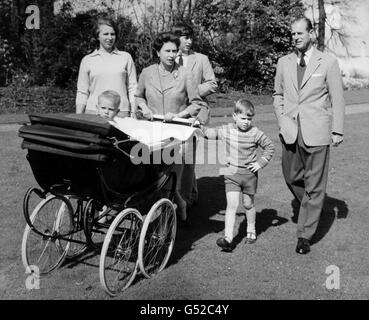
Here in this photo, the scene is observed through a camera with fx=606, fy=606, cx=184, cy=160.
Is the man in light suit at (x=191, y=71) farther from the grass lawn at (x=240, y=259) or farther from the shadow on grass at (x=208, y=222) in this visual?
the grass lawn at (x=240, y=259)

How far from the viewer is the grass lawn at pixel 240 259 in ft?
15.0

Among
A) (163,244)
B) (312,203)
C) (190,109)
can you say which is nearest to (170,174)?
(163,244)

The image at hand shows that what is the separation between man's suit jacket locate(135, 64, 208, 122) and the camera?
5.94 meters

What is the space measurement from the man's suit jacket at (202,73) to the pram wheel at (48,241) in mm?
1890

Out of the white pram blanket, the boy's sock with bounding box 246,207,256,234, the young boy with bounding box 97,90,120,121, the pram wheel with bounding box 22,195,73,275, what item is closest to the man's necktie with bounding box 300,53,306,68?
the white pram blanket

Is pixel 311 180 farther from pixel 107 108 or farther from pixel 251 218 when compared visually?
pixel 107 108

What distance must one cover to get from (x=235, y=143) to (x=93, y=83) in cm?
157

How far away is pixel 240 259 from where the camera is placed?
526 cm

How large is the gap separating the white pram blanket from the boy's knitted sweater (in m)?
0.28

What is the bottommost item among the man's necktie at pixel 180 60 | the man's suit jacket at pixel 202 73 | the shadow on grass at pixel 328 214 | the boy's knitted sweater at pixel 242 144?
the shadow on grass at pixel 328 214

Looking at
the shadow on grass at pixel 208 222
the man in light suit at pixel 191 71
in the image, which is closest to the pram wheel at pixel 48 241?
the shadow on grass at pixel 208 222
